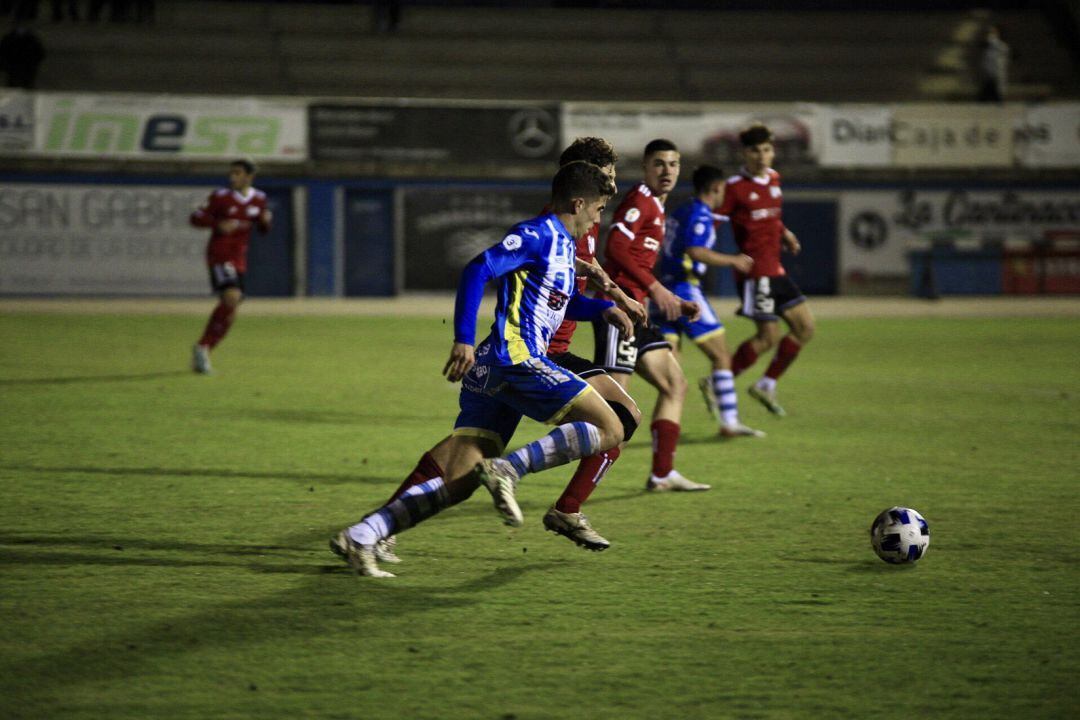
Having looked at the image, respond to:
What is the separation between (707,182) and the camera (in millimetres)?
10562

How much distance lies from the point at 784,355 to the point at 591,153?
5.73m

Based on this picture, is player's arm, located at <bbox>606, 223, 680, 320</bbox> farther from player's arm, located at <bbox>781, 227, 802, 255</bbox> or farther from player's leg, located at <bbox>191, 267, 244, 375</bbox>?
player's leg, located at <bbox>191, 267, 244, 375</bbox>

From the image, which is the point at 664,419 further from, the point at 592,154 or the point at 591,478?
the point at 592,154

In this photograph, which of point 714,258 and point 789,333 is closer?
point 714,258

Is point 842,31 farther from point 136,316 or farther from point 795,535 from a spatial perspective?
point 795,535

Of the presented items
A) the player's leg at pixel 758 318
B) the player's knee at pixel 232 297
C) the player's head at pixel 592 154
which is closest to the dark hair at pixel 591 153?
the player's head at pixel 592 154

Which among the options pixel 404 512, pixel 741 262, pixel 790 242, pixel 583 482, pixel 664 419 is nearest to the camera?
pixel 404 512

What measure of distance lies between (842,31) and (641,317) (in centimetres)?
3257

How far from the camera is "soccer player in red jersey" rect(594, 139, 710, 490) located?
7910 mm

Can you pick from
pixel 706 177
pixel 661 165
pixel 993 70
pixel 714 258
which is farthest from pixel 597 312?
pixel 993 70

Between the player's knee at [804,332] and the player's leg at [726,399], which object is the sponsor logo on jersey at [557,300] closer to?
the player's leg at [726,399]

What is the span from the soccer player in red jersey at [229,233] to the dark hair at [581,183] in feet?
32.6

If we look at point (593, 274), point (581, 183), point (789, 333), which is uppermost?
point (581, 183)

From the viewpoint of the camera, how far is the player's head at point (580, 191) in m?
6.00
